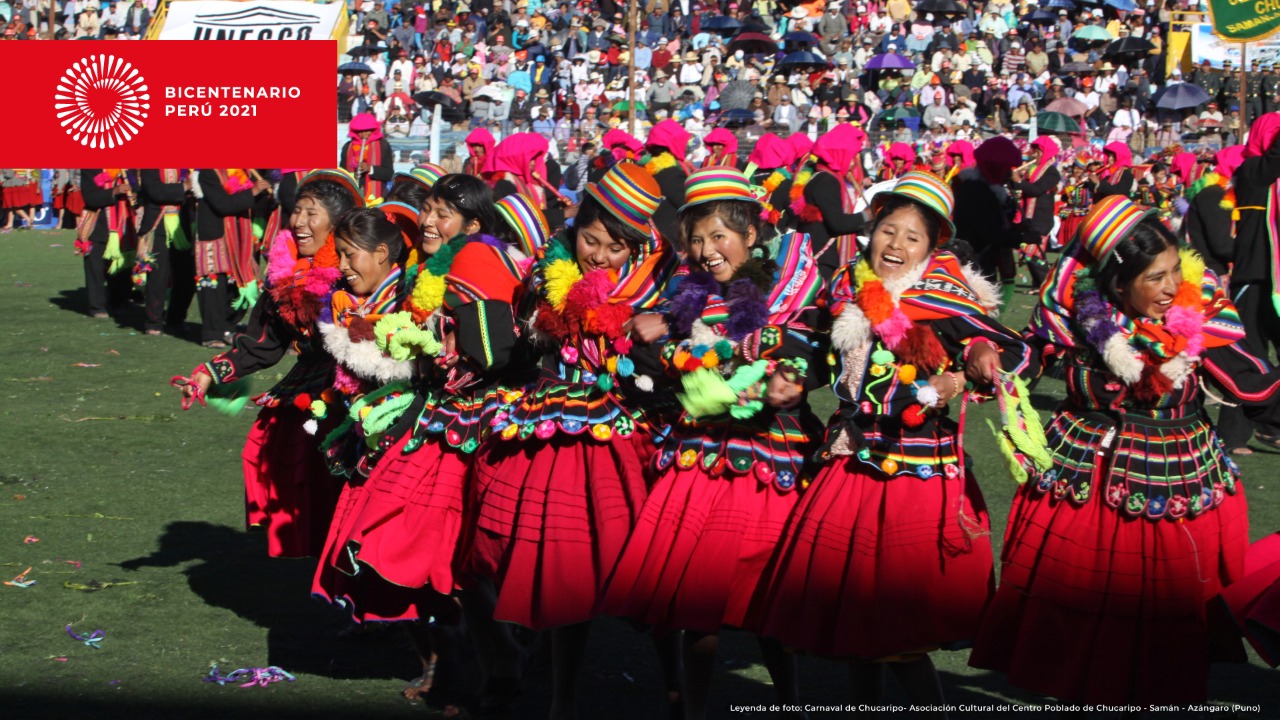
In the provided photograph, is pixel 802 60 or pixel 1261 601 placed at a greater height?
pixel 802 60

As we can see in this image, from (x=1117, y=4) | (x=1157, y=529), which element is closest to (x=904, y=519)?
(x=1157, y=529)

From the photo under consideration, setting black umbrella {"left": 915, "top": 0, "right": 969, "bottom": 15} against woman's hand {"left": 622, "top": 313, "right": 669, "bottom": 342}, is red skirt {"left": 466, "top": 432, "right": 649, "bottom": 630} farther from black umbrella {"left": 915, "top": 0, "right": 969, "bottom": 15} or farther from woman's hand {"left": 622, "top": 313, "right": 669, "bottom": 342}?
black umbrella {"left": 915, "top": 0, "right": 969, "bottom": 15}

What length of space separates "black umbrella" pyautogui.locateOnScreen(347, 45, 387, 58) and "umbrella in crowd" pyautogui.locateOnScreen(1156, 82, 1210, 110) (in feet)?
50.3

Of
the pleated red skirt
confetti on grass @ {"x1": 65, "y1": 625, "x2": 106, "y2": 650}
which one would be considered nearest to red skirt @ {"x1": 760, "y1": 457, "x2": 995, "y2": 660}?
the pleated red skirt

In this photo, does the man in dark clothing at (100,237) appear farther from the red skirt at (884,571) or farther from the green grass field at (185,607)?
the red skirt at (884,571)

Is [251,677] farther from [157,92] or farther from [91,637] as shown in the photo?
[157,92]

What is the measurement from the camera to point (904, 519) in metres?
4.11

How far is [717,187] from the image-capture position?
14.8 feet

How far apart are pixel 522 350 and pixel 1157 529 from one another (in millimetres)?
2016

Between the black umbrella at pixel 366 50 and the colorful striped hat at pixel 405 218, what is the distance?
26059mm

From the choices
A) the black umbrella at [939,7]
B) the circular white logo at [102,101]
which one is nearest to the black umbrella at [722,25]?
the black umbrella at [939,7]

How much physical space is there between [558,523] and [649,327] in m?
0.66

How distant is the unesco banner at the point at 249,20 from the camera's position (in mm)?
25297

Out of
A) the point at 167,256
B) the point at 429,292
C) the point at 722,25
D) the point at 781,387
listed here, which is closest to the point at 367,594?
the point at 429,292
